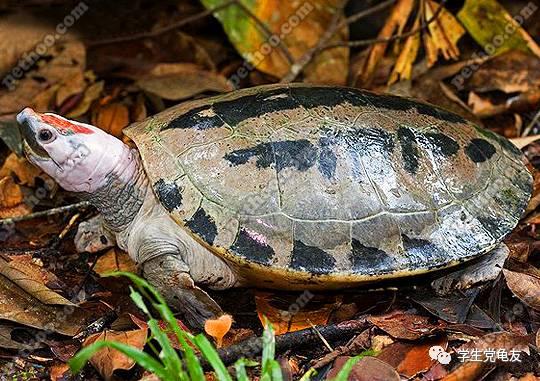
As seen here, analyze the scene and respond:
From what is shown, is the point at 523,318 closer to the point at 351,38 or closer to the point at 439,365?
the point at 439,365

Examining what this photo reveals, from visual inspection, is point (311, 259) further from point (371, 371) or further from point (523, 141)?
point (523, 141)

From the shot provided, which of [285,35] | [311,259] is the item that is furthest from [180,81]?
[311,259]

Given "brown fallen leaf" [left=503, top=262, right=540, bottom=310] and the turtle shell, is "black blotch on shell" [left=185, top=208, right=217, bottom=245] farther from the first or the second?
"brown fallen leaf" [left=503, top=262, right=540, bottom=310]

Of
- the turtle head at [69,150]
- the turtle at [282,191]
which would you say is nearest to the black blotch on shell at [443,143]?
the turtle at [282,191]

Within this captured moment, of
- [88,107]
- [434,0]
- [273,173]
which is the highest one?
[434,0]

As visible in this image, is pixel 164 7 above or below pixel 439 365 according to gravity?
above

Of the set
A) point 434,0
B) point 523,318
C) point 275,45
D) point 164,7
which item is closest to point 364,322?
point 523,318

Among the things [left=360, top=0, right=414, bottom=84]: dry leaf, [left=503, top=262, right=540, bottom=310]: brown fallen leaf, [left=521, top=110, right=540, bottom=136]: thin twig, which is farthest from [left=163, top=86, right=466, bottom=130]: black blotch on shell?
[left=360, top=0, right=414, bottom=84]: dry leaf
